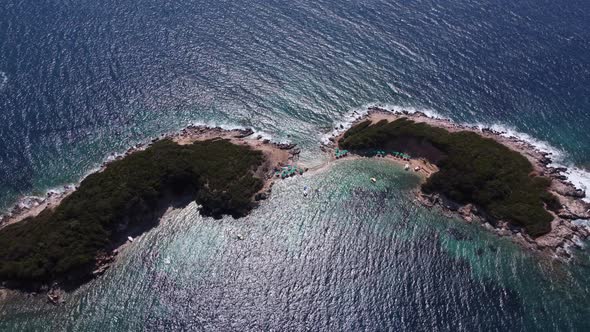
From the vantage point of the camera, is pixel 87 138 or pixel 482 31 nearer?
pixel 87 138

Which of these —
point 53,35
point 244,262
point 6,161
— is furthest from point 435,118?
point 53,35

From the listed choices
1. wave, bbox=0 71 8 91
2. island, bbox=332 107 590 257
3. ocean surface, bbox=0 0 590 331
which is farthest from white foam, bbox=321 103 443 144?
wave, bbox=0 71 8 91

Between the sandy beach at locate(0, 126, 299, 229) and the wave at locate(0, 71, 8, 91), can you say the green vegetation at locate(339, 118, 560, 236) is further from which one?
the wave at locate(0, 71, 8, 91)

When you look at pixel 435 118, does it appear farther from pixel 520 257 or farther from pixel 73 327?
pixel 73 327

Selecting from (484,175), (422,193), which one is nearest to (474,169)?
(484,175)

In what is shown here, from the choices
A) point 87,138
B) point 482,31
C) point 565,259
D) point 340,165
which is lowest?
point 87,138

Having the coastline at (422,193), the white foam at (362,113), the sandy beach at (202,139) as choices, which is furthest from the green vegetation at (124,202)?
the white foam at (362,113)
